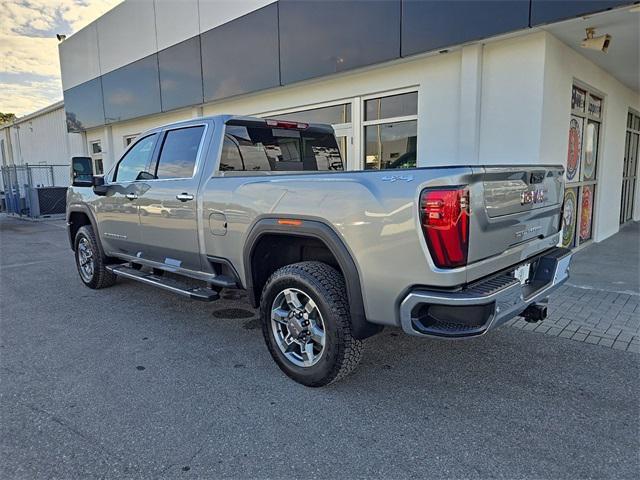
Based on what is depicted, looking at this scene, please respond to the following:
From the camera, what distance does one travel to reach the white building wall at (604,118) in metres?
5.98

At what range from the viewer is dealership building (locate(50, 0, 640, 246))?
5836 millimetres

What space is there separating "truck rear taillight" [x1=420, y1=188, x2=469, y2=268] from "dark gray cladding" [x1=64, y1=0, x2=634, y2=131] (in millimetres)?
4108

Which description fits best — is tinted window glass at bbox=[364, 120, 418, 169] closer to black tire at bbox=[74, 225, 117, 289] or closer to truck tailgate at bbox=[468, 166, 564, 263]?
truck tailgate at bbox=[468, 166, 564, 263]

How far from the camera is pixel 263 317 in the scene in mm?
3480

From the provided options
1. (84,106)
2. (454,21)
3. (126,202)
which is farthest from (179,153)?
(84,106)

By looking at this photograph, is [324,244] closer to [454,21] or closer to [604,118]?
[454,21]

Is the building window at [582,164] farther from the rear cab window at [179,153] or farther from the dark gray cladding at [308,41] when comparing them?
the rear cab window at [179,153]

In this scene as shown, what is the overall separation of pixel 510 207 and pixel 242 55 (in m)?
7.94

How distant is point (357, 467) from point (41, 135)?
2565 cm

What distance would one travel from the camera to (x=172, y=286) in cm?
433

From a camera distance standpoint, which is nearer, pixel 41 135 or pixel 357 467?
pixel 357 467

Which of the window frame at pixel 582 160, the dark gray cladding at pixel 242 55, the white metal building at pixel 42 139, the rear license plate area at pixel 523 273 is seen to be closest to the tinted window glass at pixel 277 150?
the rear license plate area at pixel 523 273

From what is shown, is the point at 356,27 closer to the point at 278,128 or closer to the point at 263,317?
the point at 278,128

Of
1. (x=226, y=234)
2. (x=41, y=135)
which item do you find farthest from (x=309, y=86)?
(x=41, y=135)
